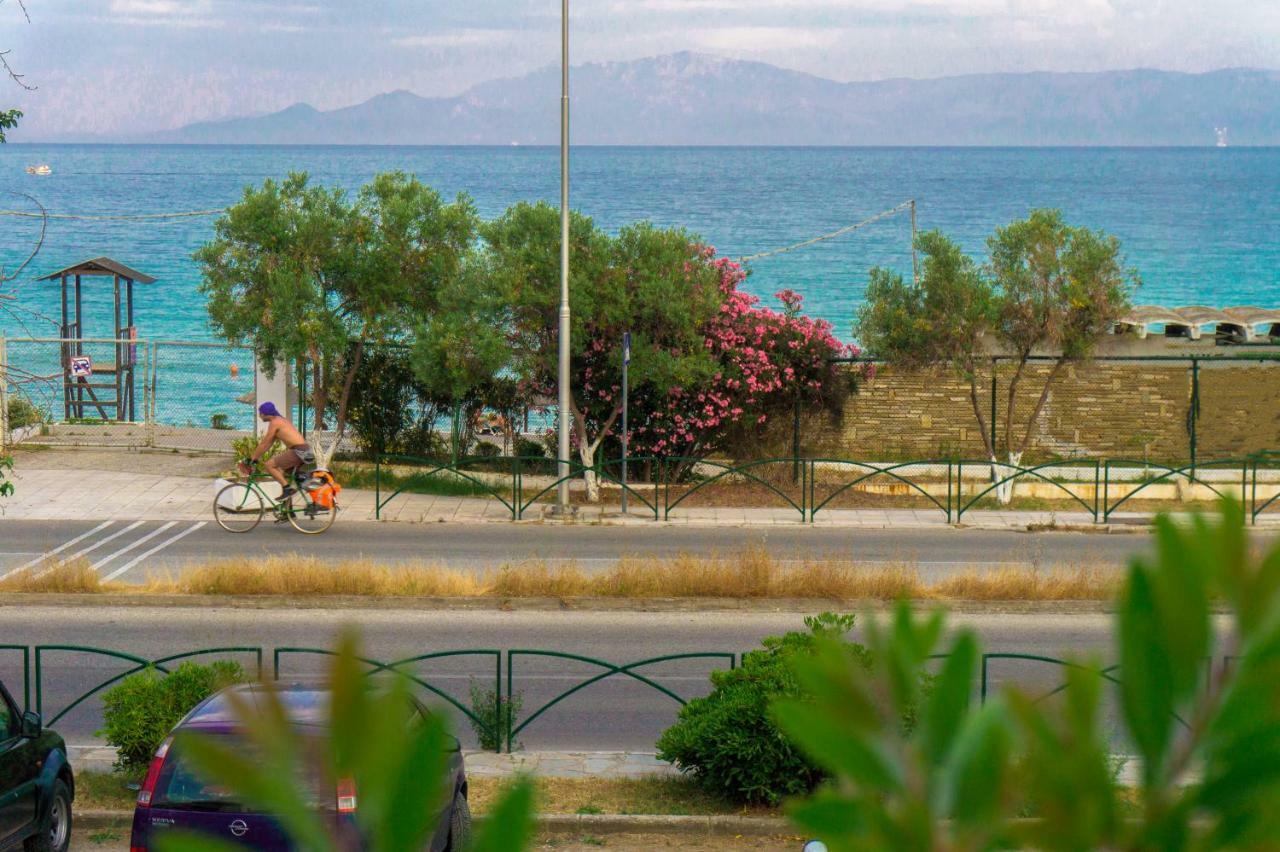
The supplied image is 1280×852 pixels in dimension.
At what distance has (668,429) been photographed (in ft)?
85.0

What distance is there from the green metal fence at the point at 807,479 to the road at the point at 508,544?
0.96 meters

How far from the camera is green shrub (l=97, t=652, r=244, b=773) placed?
10.5 m

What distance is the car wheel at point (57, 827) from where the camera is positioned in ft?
29.0

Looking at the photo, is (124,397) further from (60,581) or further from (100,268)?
(60,581)

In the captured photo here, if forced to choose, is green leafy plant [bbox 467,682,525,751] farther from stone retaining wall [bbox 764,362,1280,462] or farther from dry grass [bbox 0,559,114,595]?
stone retaining wall [bbox 764,362,1280,462]

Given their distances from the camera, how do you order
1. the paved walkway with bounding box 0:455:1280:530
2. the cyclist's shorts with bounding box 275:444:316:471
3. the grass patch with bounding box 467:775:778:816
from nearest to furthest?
the grass patch with bounding box 467:775:778:816 → the cyclist's shorts with bounding box 275:444:316:471 → the paved walkway with bounding box 0:455:1280:530

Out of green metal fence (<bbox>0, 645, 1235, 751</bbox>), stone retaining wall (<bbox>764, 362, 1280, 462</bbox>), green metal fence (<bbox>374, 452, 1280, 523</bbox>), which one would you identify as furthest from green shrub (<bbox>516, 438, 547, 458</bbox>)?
green metal fence (<bbox>0, 645, 1235, 751</bbox>)

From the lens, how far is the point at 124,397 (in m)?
34.3

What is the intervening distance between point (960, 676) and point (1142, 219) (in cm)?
15116

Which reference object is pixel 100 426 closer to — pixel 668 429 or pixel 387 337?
pixel 387 337

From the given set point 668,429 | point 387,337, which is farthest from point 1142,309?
point 387,337

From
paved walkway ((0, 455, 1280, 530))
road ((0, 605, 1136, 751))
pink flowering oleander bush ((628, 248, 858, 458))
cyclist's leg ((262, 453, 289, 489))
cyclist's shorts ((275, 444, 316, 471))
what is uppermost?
pink flowering oleander bush ((628, 248, 858, 458))

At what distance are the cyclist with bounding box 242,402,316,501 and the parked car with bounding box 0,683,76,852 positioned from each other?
10674mm

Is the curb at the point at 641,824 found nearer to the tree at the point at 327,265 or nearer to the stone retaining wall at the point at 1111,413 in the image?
the tree at the point at 327,265
